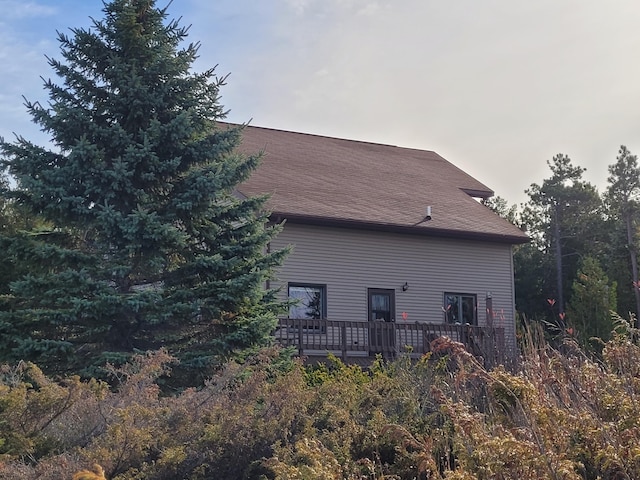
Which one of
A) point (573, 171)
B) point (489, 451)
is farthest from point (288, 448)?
point (573, 171)

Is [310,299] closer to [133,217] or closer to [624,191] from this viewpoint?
[133,217]

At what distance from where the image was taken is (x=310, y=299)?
19938mm

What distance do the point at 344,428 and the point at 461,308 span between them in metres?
16.1

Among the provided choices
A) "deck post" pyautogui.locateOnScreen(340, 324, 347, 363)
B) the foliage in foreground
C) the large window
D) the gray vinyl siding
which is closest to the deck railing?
"deck post" pyautogui.locateOnScreen(340, 324, 347, 363)

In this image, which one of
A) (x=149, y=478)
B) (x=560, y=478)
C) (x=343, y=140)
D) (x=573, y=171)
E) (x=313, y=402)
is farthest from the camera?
(x=573, y=171)

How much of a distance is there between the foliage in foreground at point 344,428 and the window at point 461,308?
46.2 ft

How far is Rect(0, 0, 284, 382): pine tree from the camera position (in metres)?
11.2

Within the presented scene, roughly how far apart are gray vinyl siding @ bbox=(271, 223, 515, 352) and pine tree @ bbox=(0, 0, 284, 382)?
702cm

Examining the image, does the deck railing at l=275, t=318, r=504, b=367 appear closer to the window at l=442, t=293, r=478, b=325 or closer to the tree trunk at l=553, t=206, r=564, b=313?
the window at l=442, t=293, r=478, b=325

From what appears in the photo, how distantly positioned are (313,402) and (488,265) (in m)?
16.0

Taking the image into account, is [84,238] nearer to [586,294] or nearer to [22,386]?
[22,386]

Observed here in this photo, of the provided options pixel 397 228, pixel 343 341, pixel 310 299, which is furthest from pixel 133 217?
pixel 397 228

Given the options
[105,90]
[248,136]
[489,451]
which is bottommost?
[489,451]

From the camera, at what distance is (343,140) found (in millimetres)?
27734
